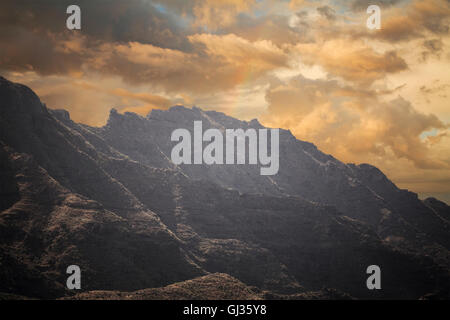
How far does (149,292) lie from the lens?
192250 mm
